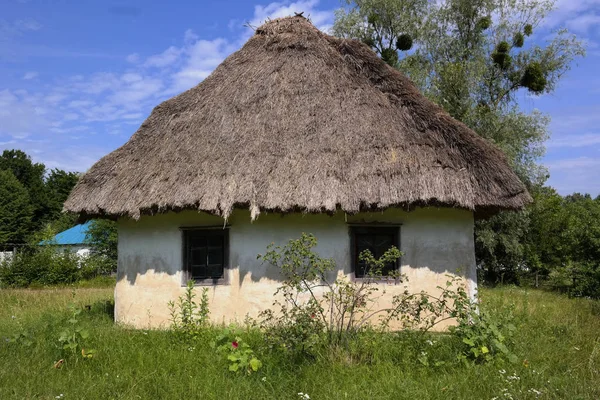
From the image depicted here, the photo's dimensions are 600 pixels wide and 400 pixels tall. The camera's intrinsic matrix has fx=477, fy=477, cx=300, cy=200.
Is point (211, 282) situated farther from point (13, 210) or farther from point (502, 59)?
point (13, 210)

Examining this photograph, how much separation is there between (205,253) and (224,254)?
380 millimetres

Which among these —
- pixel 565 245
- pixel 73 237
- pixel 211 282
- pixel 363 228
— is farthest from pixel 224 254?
pixel 73 237

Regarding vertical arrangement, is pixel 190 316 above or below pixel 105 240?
below

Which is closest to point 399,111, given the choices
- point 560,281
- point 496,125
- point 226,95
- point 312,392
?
point 226,95

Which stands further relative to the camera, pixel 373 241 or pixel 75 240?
pixel 75 240

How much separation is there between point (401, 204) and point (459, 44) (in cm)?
1553

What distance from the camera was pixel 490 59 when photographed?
19641mm

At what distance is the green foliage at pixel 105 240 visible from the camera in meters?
23.8

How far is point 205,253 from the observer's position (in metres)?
7.82

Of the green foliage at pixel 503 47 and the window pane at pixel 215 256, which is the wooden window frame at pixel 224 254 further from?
the green foliage at pixel 503 47

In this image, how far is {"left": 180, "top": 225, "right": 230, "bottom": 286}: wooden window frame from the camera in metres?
7.57

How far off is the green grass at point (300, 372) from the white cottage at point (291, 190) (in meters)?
1.56

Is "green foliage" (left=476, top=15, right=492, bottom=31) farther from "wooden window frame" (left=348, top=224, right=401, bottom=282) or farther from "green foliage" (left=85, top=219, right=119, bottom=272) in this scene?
"green foliage" (left=85, top=219, right=119, bottom=272)

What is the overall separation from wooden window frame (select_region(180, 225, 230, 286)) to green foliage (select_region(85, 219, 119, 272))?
56.5 ft
